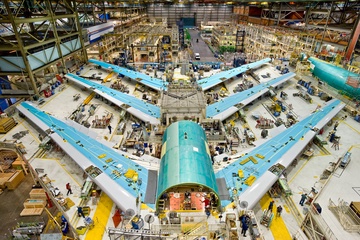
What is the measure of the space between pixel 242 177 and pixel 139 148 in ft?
32.5

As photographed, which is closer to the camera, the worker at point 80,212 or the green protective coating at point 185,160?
the green protective coating at point 185,160

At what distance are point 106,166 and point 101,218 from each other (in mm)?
3792

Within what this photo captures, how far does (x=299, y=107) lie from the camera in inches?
1136

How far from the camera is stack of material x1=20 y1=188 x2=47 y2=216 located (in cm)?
1792

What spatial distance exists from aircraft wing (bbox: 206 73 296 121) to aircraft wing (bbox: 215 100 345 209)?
21.2 ft

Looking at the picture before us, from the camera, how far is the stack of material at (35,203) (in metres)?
17.9

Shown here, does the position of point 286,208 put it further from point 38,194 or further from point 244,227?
point 38,194

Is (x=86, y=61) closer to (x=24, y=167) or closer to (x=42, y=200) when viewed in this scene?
(x=24, y=167)

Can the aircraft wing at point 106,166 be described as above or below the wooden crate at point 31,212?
above

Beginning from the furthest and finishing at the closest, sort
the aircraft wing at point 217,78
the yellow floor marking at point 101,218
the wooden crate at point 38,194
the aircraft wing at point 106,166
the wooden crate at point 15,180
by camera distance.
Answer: the aircraft wing at point 217,78, the wooden crate at point 15,180, the wooden crate at point 38,194, the aircraft wing at point 106,166, the yellow floor marking at point 101,218

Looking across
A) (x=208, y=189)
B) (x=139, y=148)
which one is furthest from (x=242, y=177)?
(x=139, y=148)

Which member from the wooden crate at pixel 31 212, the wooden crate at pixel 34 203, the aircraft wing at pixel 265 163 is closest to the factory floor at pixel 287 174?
the wooden crate at pixel 31 212

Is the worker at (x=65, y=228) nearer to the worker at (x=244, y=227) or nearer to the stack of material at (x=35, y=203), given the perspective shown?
the stack of material at (x=35, y=203)

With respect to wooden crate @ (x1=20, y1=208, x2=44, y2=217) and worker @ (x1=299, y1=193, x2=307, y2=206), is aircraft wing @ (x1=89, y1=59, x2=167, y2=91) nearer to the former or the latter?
wooden crate @ (x1=20, y1=208, x2=44, y2=217)
